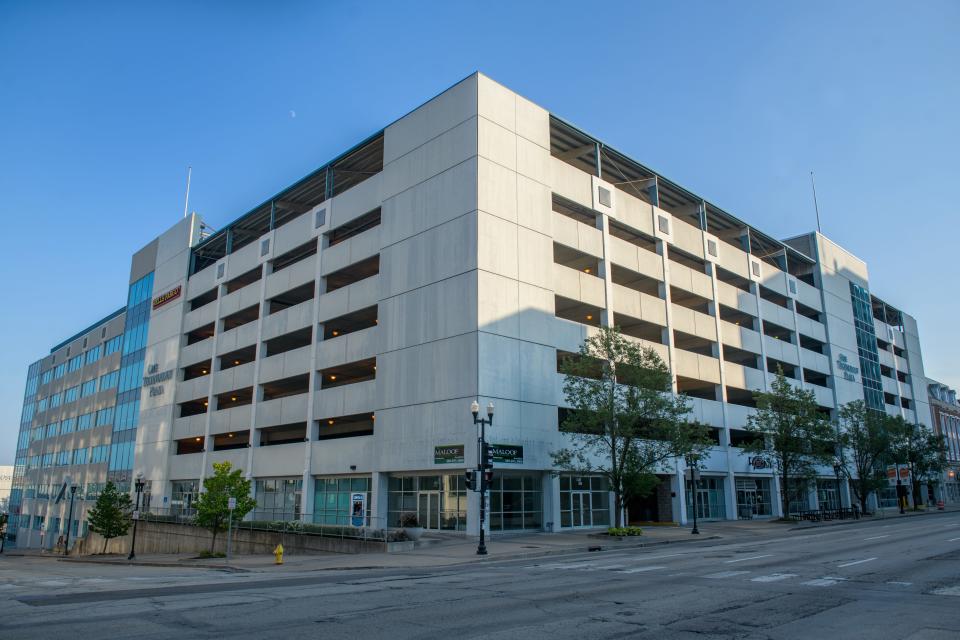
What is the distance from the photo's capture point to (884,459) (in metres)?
61.6

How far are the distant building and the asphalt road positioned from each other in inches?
3829

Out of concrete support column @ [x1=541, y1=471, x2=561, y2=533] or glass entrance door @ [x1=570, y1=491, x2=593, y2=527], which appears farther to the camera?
glass entrance door @ [x1=570, y1=491, x2=593, y2=527]

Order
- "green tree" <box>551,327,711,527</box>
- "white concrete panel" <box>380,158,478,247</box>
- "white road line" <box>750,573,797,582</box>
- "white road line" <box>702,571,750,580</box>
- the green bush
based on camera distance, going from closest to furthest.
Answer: "white road line" <box>750,573,797,582</box> → "white road line" <box>702,571,750,580</box> → the green bush → "green tree" <box>551,327,711,527</box> → "white concrete panel" <box>380,158,478,247</box>

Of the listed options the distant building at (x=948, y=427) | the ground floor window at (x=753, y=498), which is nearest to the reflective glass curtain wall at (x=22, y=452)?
the ground floor window at (x=753, y=498)

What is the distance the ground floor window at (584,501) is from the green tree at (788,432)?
14.4 metres

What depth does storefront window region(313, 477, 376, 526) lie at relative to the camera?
42.3m

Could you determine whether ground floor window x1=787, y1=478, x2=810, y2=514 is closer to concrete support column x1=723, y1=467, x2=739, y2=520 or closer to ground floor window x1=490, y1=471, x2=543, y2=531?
concrete support column x1=723, y1=467, x2=739, y2=520

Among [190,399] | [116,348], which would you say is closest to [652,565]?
[190,399]

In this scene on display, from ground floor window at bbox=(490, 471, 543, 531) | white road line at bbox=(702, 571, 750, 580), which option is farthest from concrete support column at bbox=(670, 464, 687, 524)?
white road line at bbox=(702, 571, 750, 580)

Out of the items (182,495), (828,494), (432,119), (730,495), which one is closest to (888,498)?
(828,494)

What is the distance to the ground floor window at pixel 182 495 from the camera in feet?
188

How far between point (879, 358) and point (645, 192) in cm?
4689

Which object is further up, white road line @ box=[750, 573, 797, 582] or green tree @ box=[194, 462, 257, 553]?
green tree @ box=[194, 462, 257, 553]

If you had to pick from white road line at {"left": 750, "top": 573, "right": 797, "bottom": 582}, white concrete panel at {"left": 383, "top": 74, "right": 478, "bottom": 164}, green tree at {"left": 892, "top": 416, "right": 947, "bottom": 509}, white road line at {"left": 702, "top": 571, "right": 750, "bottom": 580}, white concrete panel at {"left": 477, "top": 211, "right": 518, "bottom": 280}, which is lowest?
white road line at {"left": 702, "top": 571, "right": 750, "bottom": 580}
